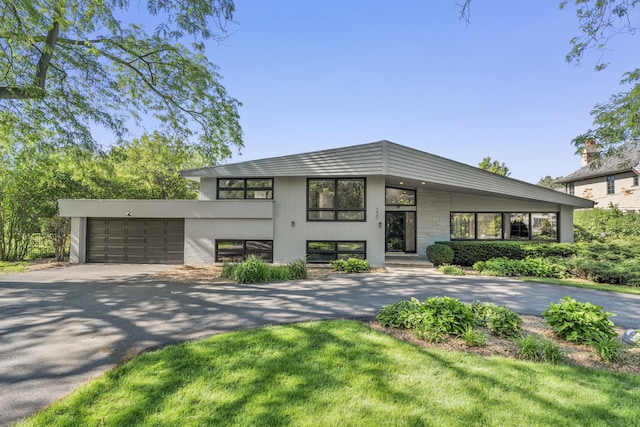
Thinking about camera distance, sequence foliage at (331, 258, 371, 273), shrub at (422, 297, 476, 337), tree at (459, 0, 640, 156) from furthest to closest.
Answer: foliage at (331, 258, 371, 273), tree at (459, 0, 640, 156), shrub at (422, 297, 476, 337)

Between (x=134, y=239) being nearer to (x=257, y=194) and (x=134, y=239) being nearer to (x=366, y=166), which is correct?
(x=257, y=194)

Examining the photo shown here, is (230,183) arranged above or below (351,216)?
above

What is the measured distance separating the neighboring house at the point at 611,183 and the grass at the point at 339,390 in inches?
774

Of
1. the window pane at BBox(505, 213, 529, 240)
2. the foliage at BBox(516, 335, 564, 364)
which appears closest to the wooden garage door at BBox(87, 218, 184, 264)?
the foliage at BBox(516, 335, 564, 364)

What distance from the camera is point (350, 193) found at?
11.0 m

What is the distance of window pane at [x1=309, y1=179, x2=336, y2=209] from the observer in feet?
36.3

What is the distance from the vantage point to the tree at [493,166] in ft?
81.7

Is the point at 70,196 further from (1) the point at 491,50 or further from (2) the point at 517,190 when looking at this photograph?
(2) the point at 517,190

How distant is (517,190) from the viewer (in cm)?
1225

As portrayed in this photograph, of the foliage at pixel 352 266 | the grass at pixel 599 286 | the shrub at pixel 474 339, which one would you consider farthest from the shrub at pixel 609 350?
the foliage at pixel 352 266

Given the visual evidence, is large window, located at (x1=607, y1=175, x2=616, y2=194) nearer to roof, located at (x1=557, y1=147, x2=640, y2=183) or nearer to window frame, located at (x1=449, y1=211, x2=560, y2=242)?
roof, located at (x1=557, y1=147, x2=640, y2=183)

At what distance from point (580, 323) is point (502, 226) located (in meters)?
11.5

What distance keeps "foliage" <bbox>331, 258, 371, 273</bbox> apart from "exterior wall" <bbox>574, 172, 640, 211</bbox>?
20.6 m

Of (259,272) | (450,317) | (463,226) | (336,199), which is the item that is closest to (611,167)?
(463,226)
